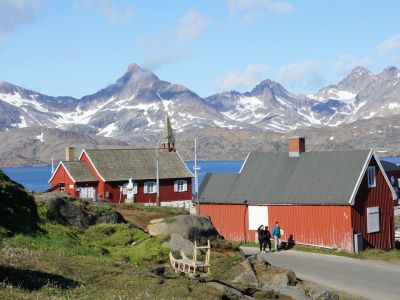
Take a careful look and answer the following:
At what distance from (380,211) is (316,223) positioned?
195 inches

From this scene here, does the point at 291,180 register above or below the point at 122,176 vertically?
below

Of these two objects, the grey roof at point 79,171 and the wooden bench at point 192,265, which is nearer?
the wooden bench at point 192,265

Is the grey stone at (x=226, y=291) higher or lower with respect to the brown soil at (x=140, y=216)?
lower

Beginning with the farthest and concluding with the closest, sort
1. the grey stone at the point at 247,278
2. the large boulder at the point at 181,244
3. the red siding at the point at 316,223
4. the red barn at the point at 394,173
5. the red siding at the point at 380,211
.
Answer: the red barn at the point at 394,173
the red siding at the point at 380,211
the red siding at the point at 316,223
the large boulder at the point at 181,244
the grey stone at the point at 247,278

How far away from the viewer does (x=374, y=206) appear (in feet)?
140

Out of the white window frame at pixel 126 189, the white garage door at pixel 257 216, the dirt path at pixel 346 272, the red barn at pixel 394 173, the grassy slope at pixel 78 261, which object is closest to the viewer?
the grassy slope at pixel 78 261

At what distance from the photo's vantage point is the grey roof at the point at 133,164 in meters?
68.4

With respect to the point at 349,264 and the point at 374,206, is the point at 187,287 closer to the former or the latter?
the point at 349,264

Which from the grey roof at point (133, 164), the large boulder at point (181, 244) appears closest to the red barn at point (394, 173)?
the grey roof at point (133, 164)

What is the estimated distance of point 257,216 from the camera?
45.3 meters

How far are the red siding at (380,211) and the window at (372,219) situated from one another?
0.84 feet

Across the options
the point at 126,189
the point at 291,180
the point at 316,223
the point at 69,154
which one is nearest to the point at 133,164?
the point at 126,189

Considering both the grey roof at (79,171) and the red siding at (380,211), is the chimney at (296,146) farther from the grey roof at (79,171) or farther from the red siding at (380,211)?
the grey roof at (79,171)

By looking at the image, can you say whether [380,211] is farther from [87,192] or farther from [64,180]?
[64,180]
